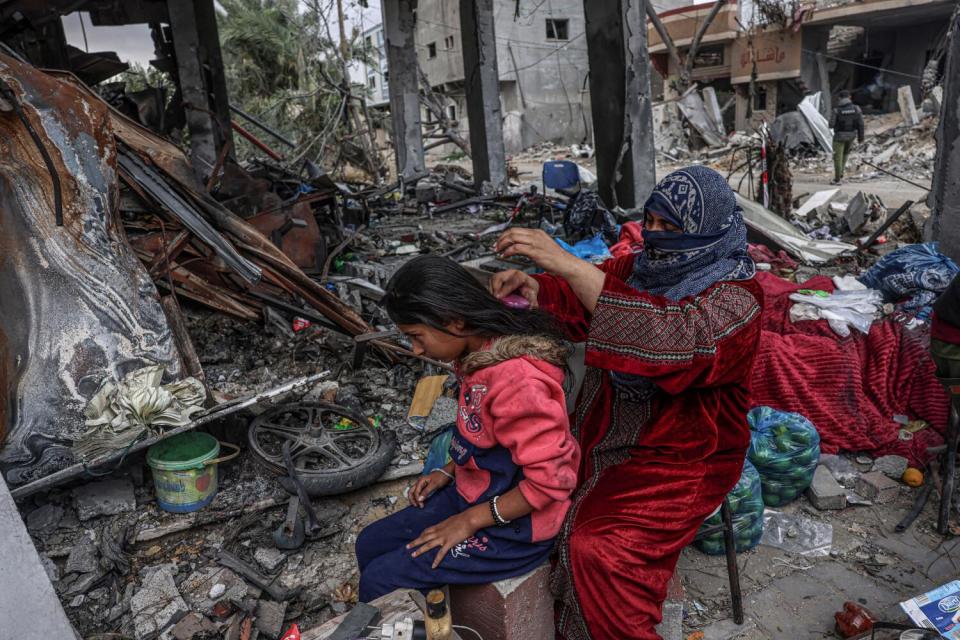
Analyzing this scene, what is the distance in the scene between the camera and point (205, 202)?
157 inches

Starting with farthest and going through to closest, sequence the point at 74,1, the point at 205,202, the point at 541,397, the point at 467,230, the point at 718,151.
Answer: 1. the point at 718,151
2. the point at 467,230
3. the point at 74,1
4. the point at 205,202
5. the point at 541,397

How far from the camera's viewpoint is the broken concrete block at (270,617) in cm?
252

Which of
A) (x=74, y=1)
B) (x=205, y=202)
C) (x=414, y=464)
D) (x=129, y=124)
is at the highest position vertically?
(x=74, y=1)

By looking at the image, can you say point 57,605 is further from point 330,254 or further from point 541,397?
point 330,254

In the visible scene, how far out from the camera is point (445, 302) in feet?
6.01

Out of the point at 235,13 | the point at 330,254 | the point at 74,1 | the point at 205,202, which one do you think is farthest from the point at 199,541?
the point at 235,13

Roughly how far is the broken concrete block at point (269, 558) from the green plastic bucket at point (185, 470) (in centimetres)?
46

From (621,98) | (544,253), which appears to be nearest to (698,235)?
(544,253)

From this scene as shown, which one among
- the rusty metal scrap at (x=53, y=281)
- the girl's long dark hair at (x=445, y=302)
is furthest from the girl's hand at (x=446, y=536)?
the rusty metal scrap at (x=53, y=281)

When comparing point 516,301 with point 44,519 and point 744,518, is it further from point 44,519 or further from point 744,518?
point 44,519

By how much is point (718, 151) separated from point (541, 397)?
19.0 m

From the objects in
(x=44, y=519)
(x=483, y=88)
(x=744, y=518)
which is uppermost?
(x=483, y=88)

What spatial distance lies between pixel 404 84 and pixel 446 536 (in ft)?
42.4

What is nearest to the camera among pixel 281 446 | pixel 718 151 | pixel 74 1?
pixel 281 446
